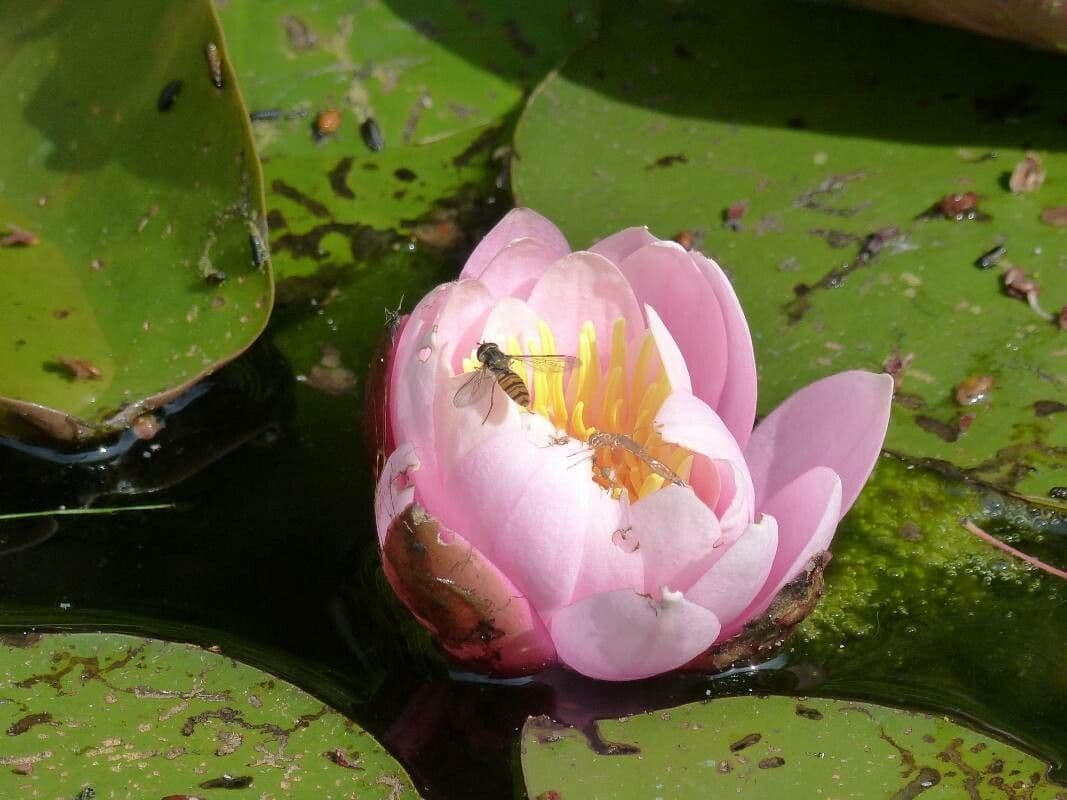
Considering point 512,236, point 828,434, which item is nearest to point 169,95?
point 512,236

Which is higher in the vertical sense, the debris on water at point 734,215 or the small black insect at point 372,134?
the debris on water at point 734,215

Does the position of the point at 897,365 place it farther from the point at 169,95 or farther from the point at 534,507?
the point at 169,95

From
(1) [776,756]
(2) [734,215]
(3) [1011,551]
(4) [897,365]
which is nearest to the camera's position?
(1) [776,756]

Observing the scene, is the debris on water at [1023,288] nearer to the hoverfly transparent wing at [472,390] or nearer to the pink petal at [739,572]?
the pink petal at [739,572]

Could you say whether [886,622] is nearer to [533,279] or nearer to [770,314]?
[770,314]

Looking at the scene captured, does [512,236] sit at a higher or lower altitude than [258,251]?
higher

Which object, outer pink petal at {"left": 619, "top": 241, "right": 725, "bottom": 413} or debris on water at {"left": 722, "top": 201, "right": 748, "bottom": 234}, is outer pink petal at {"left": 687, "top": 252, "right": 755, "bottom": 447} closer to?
outer pink petal at {"left": 619, "top": 241, "right": 725, "bottom": 413}

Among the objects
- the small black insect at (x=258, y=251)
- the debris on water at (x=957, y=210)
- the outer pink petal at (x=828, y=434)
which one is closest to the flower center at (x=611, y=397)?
the outer pink petal at (x=828, y=434)
